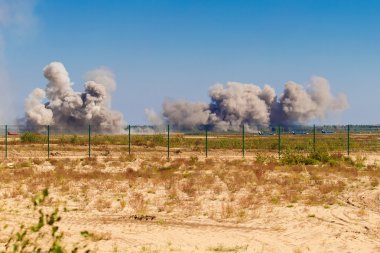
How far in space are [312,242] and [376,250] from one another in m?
1.37

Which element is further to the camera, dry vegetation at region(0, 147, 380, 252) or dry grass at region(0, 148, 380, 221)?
dry grass at region(0, 148, 380, 221)

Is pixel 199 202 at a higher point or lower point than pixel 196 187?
lower

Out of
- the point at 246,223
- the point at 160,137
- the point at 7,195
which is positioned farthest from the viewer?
the point at 160,137

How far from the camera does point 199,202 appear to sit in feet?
55.9

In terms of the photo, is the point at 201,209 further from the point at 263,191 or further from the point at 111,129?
the point at 111,129

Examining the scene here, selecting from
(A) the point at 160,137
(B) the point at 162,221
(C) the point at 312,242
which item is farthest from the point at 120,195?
(A) the point at 160,137

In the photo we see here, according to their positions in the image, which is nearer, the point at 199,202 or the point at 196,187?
the point at 199,202

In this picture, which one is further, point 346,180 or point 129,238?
point 346,180

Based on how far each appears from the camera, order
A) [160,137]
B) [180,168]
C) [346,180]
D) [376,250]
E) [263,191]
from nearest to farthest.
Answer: [376,250], [263,191], [346,180], [180,168], [160,137]

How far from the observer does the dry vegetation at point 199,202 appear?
38.2ft

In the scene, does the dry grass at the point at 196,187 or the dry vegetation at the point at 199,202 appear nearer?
the dry vegetation at the point at 199,202

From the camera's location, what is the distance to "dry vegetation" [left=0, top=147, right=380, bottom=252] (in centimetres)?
1163

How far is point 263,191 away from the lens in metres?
19.6

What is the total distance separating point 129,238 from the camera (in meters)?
Result: 11.7
